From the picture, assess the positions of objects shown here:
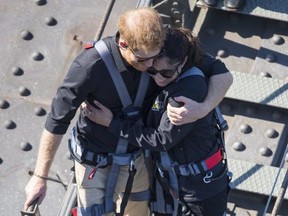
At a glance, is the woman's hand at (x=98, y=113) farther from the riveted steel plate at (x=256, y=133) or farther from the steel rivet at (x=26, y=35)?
the steel rivet at (x=26, y=35)

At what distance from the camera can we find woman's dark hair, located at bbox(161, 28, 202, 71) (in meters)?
5.38

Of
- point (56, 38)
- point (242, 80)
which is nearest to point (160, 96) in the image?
point (242, 80)

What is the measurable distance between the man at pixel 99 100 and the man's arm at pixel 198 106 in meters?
0.06

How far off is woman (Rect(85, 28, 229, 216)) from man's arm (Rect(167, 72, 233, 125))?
0.04 meters

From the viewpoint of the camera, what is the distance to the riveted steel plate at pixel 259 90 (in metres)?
7.06

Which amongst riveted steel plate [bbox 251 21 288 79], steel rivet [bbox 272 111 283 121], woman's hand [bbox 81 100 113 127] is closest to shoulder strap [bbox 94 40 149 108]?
woman's hand [bbox 81 100 113 127]

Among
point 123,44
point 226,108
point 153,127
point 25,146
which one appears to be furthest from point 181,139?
point 25,146

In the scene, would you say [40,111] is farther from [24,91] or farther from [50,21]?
[50,21]

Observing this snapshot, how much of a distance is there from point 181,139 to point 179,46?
62cm

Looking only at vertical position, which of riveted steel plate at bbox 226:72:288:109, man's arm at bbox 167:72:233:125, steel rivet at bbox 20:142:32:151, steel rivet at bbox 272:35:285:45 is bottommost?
steel rivet at bbox 20:142:32:151

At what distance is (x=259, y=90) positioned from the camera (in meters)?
7.10

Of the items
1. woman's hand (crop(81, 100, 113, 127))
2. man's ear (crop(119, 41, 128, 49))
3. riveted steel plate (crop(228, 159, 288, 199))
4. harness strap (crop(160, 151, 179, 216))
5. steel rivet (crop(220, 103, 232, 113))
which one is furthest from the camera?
steel rivet (crop(220, 103, 232, 113))

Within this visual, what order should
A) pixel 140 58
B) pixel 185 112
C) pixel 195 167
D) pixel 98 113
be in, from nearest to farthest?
pixel 140 58 < pixel 185 112 < pixel 98 113 < pixel 195 167

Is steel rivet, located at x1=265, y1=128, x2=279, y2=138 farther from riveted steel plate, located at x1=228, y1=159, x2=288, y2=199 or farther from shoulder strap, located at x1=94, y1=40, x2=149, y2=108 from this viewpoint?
shoulder strap, located at x1=94, y1=40, x2=149, y2=108
